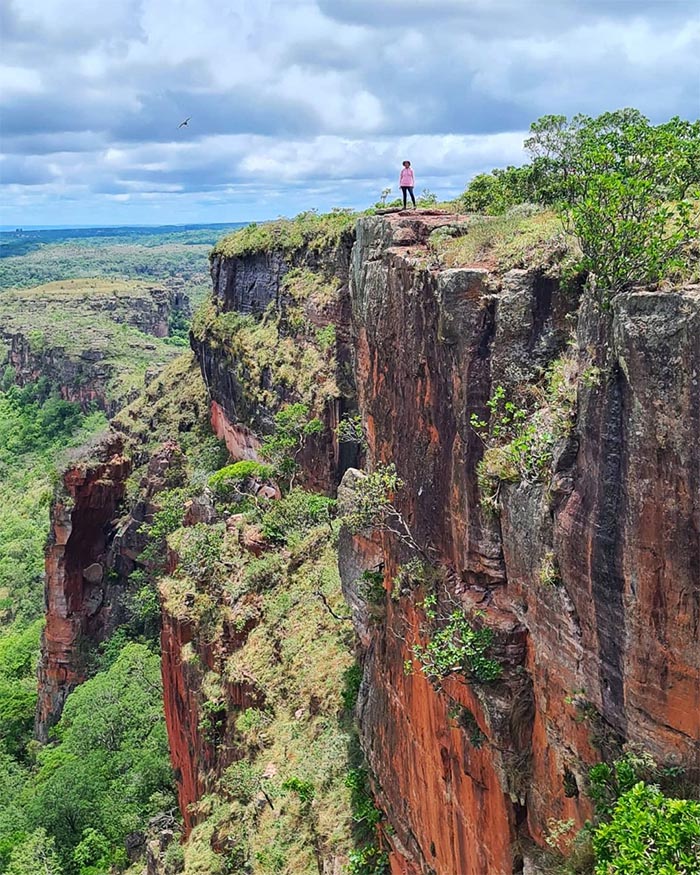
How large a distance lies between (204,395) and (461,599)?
47.8 m

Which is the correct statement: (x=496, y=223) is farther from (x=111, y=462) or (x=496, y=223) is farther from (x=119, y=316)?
(x=119, y=316)

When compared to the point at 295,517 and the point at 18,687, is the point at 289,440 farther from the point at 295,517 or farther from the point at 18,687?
the point at 18,687

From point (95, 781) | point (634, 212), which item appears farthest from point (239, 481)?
point (634, 212)

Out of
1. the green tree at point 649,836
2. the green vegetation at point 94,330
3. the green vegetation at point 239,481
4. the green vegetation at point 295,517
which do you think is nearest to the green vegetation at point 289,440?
the green vegetation at point 239,481

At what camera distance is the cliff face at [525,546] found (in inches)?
383

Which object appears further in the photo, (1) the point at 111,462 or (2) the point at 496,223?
(1) the point at 111,462

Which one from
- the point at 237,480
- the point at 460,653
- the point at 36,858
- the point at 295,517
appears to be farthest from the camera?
the point at 237,480

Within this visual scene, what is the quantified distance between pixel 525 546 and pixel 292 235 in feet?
128

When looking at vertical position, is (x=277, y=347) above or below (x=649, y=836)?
above

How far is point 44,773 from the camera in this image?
38594mm

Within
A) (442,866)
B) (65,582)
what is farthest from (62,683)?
(442,866)

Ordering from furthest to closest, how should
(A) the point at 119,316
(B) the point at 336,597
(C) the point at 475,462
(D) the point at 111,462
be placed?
(A) the point at 119,316 → (D) the point at 111,462 → (B) the point at 336,597 → (C) the point at 475,462

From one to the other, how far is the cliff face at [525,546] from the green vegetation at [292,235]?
25677 millimetres

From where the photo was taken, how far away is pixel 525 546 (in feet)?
39.9
